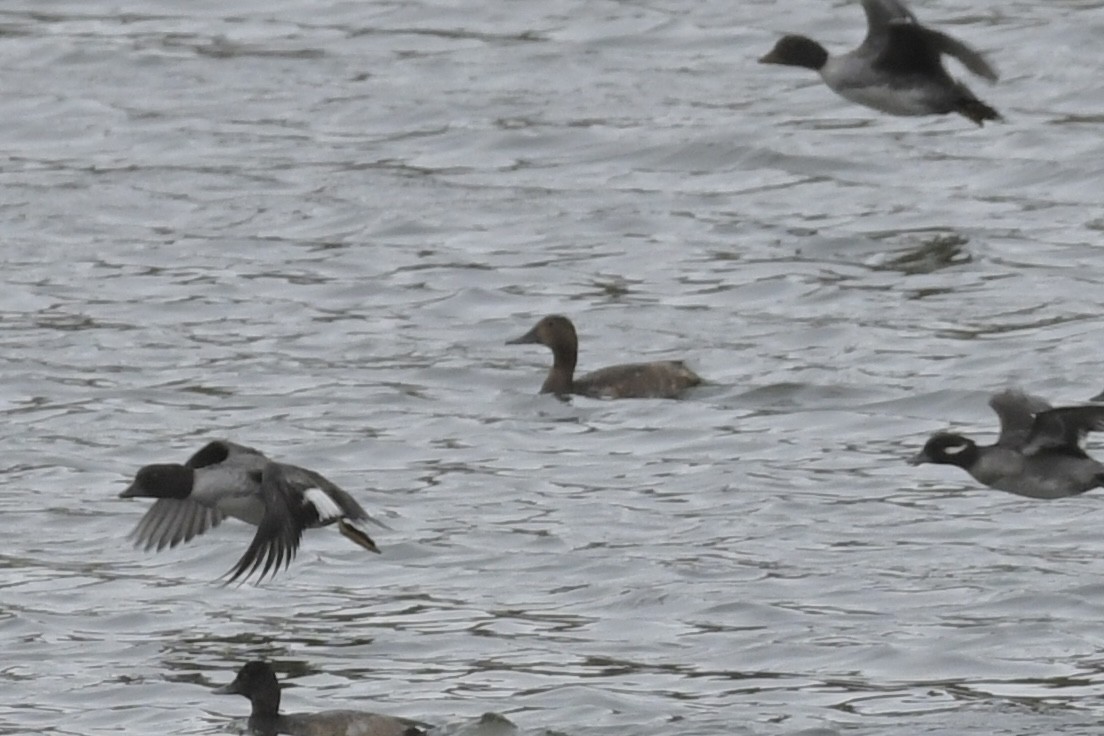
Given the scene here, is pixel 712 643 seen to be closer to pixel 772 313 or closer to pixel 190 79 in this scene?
pixel 772 313

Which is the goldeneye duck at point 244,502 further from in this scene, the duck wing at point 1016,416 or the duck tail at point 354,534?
the duck wing at point 1016,416

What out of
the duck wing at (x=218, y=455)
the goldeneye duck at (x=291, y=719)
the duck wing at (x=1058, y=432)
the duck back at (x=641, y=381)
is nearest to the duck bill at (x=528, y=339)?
the duck back at (x=641, y=381)

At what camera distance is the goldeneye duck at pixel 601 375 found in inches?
624

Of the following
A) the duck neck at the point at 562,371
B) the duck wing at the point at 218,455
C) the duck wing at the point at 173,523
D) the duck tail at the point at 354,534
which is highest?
the duck wing at the point at 218,455

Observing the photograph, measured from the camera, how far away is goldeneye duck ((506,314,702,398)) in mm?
15852

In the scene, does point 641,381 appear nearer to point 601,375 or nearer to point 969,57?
point 601,375

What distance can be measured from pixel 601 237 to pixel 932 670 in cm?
910

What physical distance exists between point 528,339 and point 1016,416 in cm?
438

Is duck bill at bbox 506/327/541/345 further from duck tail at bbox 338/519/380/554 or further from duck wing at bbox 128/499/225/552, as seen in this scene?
duck tail at bbox 338/519/380/554

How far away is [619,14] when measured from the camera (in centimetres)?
2581

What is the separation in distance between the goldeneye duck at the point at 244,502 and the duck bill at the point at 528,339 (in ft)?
12.7

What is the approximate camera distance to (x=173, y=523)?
1289 centimetres

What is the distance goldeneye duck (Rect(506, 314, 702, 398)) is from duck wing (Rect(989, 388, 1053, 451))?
297 centimetres

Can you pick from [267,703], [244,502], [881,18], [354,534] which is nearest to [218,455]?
[244,502]
